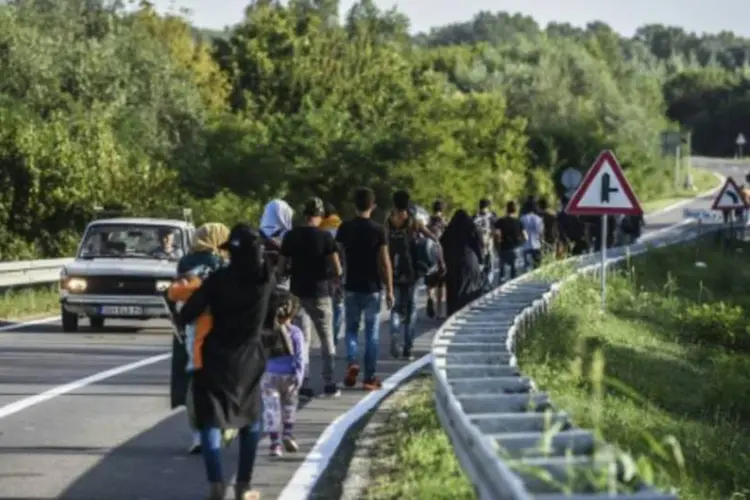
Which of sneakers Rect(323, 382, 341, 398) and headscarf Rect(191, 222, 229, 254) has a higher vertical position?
headscarf Rect(191, 222, 229, 254)

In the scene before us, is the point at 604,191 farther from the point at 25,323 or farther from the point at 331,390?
the point at 25,323

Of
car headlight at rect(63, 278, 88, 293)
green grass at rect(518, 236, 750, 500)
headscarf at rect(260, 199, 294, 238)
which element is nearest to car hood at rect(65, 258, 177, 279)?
car headlight at rect(63, 278, 88, 293)

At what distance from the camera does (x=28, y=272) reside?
29.8 m

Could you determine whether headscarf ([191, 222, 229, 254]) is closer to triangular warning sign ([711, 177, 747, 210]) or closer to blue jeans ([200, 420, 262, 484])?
blue jeans ([200, 420, 262, 484])

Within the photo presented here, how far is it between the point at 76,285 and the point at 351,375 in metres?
8.03

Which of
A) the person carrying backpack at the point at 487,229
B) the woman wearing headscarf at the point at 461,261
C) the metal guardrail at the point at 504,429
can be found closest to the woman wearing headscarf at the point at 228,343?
the metal guardrail at the point at 504,429

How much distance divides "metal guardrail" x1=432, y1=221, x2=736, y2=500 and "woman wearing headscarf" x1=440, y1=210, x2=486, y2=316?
6.36m

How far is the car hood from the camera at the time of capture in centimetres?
2441

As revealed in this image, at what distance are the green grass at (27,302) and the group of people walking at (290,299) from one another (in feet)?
21.4

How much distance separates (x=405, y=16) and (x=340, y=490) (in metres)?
73.3

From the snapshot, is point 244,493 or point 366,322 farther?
point 366,322

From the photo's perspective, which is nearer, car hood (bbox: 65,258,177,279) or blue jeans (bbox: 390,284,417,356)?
blue jeans (bbox: 390,284,417,356)

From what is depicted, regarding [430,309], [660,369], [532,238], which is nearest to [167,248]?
[430,309]

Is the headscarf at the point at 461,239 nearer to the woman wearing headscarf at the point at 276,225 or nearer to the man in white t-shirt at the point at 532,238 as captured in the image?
the woman wearing headscarf at the point at 276,225
